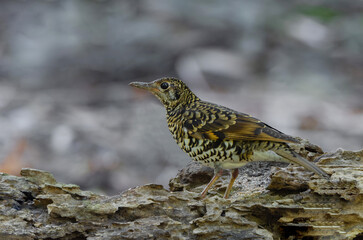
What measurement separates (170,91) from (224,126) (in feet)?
2.34

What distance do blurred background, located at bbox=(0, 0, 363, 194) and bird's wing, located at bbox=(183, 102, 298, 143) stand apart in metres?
2.48

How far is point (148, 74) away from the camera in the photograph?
28.6 feet

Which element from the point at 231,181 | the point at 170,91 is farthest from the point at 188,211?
the point at 170,91

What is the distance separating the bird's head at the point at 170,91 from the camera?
4.92 m

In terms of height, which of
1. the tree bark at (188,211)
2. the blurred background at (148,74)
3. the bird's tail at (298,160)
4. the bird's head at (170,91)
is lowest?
the tree bark at (188,211)

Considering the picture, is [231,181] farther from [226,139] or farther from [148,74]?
[148,74]

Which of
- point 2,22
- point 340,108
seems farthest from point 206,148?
point 2,22

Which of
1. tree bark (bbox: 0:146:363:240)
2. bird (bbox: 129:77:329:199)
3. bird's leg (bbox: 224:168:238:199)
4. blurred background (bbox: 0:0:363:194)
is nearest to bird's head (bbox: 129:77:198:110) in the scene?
bird (bbox: 129:77:329:199)

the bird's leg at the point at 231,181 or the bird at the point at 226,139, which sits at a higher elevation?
the bird at the point at 226,139

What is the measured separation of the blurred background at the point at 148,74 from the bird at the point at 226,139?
246 centimetres

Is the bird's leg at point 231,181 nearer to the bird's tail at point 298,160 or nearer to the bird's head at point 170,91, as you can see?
the bird's tail at point 298,160

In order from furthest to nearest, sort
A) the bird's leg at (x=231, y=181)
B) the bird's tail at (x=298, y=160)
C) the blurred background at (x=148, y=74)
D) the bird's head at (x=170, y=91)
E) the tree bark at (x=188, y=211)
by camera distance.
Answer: the blurred background at (x=148, y=74)
the bird's head at (x=170, y=91)
the bird's leg at (x=231, y=181)
the bird's tail at (x=298, y=160)
the tree bark at (x=188, y=211)

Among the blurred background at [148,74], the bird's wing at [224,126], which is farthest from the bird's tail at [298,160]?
the blurred background at [148,74]

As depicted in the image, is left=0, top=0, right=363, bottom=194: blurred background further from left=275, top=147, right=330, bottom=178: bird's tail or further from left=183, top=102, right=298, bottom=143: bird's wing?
left=275, top=147, right=330, bottom=178: bird's tail
